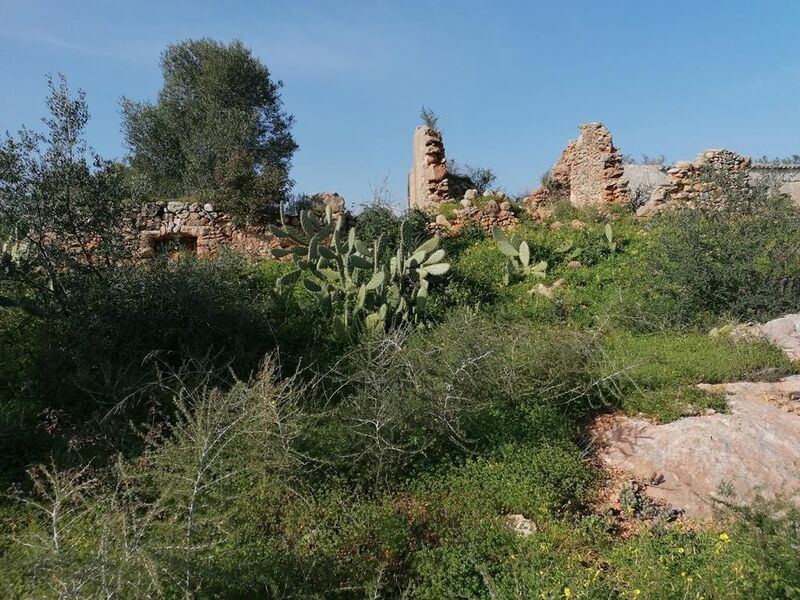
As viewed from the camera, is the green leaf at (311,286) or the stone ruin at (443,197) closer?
the green leaf at (311,286)

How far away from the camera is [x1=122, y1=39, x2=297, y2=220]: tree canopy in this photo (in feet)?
50.4

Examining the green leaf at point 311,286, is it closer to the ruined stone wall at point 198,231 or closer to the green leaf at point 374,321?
the green leaf at point 374,321

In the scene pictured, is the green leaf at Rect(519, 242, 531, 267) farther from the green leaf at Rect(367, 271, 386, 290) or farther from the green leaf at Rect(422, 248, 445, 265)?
the green leaf at Rect(367, 271, 386, 290)

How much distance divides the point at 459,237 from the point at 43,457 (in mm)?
8677

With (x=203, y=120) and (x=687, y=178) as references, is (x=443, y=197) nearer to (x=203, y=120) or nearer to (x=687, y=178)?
(x=687, y=178)

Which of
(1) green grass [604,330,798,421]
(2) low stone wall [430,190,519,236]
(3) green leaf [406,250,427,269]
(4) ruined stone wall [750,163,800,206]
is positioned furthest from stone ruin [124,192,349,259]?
(4) ruined stone wall [750,163,800,206]

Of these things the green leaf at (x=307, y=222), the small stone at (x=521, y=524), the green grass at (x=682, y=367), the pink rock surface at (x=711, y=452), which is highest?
the green leaf at (x=307, y=222)

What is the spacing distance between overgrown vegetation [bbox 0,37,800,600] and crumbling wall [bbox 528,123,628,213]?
199 inches

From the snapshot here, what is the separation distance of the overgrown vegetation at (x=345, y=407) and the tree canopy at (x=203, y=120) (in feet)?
21.8

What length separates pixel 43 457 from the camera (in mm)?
4715

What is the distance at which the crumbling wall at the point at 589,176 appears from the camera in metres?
14.4

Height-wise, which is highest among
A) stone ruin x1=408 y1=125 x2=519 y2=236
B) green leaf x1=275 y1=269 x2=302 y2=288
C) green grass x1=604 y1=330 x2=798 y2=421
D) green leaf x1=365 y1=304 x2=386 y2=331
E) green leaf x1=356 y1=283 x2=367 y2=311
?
stone ruin x1=408 y1=125 x2=519 y2=236

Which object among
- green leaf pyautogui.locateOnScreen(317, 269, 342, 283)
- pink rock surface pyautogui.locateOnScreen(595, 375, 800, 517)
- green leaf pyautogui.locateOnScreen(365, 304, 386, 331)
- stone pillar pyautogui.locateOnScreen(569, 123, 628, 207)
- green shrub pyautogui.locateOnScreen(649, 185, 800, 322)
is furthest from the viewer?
stone pillar pyautogui.locateOnScreen(569, 123, 628, 207)

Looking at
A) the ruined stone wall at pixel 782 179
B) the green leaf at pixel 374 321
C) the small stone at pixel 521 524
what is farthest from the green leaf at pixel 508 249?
the small stone at pixel 521 524
